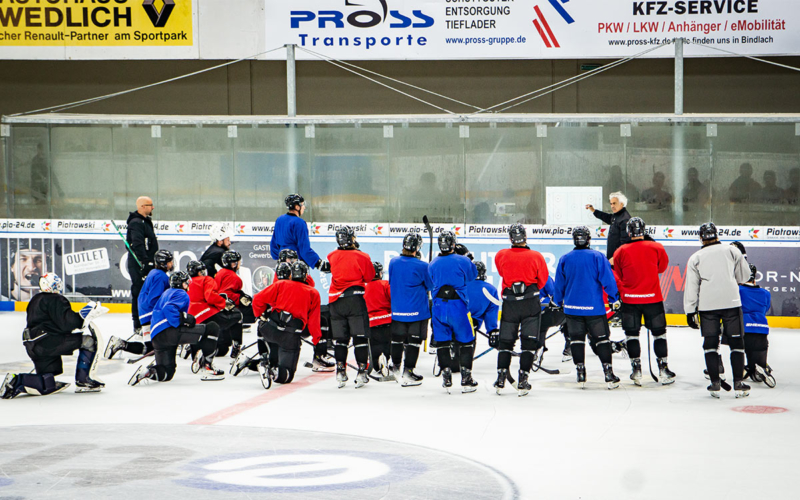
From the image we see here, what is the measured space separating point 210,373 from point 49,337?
161 cm

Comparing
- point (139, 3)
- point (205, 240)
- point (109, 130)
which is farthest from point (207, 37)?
point (205, 240)

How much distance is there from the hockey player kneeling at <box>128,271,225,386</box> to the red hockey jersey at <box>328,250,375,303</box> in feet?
4.60

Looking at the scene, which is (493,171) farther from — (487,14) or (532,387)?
(532,387)

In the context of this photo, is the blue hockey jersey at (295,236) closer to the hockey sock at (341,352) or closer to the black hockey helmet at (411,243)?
the hockey sock at (341,352)

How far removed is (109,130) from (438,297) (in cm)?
787

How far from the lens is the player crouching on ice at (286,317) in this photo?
8172 millimetres

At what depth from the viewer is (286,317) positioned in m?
8.13

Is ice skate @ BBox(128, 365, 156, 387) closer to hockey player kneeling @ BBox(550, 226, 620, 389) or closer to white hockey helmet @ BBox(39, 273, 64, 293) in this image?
white hockey helmet @ BBox(39, 273, 64, 293)

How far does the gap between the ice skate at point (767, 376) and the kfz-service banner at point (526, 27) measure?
648 centimetres

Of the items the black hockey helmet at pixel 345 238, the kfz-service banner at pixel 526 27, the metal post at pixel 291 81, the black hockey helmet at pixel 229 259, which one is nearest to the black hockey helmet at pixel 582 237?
the black hockey helmet at pixel 345 238

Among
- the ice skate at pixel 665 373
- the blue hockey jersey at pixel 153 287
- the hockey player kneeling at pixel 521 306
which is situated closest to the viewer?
the hockey player kneeling at pixel 521 306

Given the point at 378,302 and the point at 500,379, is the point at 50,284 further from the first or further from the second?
the point at 500,379

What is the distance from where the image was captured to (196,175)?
13.7 metres

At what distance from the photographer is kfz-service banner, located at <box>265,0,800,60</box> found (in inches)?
518
